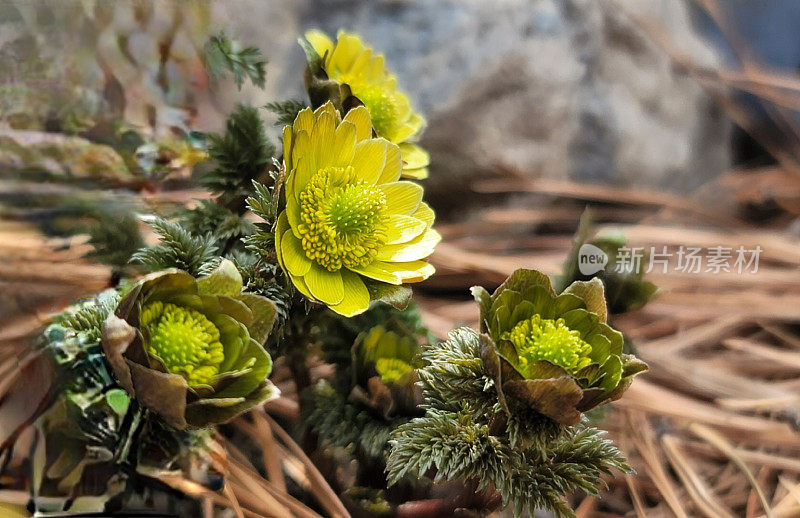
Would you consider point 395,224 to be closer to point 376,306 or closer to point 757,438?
point 376,306

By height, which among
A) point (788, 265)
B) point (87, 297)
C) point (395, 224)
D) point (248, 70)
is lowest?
point (87, 297)

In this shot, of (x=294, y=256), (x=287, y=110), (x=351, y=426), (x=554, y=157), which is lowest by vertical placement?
(x=351, y=426)

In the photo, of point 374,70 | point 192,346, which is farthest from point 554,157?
point 192,346

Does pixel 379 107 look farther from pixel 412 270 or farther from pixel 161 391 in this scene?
pixel 161 391

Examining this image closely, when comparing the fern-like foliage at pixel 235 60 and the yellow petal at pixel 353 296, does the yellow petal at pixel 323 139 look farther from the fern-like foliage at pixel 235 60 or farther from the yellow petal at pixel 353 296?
the fern-like foliage at pixel 235 60

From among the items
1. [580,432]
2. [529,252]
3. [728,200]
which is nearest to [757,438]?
[529,252]

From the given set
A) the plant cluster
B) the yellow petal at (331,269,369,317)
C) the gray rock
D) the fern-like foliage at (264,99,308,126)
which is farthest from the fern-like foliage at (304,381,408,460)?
the gray rock

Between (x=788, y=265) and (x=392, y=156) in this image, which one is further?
(x=788, y=265)
